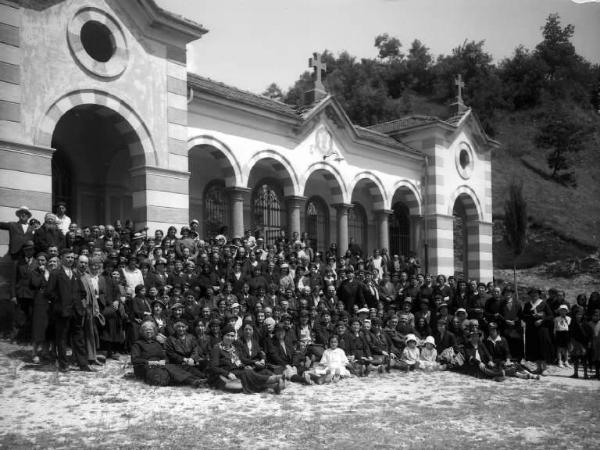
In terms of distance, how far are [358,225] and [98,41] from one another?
40.4 ft

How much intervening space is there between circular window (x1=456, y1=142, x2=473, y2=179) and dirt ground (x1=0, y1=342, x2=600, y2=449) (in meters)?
14.6

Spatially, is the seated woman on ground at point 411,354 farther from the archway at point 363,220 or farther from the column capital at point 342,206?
the archway at point 363,220

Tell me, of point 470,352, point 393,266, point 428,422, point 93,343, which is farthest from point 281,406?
point 393,266

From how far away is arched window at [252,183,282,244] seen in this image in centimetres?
1978

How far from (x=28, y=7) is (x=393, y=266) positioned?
10.6 metres

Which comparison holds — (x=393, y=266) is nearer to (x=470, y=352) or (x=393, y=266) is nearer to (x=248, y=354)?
(x=470, y=352)

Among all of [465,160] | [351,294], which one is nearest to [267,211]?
[351,294]

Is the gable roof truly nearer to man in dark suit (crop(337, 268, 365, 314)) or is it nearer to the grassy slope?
man in dark suit (crop(337, 268, 365, 314))

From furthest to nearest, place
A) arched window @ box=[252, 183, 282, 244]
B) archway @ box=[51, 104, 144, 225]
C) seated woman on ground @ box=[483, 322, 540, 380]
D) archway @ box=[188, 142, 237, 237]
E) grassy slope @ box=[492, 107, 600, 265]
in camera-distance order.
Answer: grassy slope @ box=[492, 107, 600, 265] < arched window @ box=[252, 183, 282, 244] < archway @ box=[188, 142, 237, 237] < archway @ box=[51, 104, 144, 225] < seated woman on ground @ box=[483, 322, 540, 380]

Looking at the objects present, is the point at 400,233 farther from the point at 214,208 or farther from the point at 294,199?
→ the point at 214,208

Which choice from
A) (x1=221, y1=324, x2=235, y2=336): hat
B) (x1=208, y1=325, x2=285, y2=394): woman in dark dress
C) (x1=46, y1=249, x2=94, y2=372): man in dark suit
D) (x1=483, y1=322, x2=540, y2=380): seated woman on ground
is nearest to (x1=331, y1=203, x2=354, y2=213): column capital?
(x1=483, y1=322, x2=540, y2=380): seated woman on ground

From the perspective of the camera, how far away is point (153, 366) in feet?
29.3

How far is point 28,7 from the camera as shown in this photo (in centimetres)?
1166

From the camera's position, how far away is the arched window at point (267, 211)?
19.8 metres
